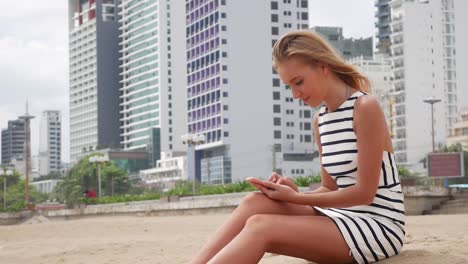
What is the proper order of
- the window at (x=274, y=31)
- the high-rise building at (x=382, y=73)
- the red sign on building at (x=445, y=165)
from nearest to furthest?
the red sign on building at (x=445, y=165), the window at (x=274, y=31), the high-rise building at (x=382, y=73)

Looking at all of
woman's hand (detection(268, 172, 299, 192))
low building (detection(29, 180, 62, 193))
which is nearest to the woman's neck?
woman's hand (detection(268, 172, 299, 192))

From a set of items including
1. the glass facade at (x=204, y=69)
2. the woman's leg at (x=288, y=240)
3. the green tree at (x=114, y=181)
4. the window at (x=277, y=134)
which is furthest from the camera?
the window at (x=277, y=134)

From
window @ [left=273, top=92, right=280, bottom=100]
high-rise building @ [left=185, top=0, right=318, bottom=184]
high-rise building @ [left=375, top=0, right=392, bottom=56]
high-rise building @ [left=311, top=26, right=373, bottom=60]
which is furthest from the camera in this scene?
high-rise building @ [left=375, top=0, right=392, bottom=56]

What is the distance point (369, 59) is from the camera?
457 feet

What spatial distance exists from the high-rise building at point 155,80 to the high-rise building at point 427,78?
149 feet

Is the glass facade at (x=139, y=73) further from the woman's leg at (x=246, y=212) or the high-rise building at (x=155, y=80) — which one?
the woman's leg at (x=246, y=212)

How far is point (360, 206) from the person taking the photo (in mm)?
4422

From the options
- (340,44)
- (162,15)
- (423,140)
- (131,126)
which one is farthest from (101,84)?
(423,140)

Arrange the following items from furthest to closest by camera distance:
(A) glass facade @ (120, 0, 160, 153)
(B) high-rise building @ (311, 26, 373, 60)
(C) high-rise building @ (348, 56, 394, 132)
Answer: (A) glass facade @ (120, 0, 160, 153), (B) high-rise building @ (311, 26, 373, 60), (C) high-rise building @ (348, 56, 394, 132)

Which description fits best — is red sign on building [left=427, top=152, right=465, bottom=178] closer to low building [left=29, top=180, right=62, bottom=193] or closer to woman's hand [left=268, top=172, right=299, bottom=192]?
woman's hand [left=268, top=172, right=299, bottom=192]

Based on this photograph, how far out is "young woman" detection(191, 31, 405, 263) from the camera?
14.1 ft

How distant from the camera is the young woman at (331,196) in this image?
4301 mm

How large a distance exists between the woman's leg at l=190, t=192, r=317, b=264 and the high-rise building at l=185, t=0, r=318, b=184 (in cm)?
11188

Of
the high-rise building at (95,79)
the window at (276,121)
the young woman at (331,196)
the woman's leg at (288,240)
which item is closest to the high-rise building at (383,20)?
the window at (276,121)
